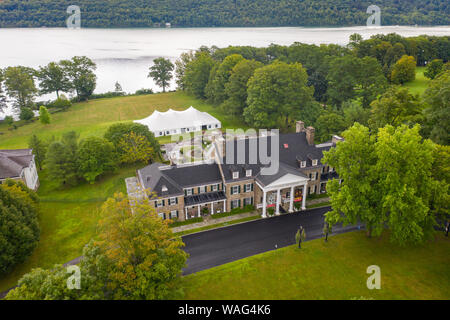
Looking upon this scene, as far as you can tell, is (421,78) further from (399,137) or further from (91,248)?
(91,248)

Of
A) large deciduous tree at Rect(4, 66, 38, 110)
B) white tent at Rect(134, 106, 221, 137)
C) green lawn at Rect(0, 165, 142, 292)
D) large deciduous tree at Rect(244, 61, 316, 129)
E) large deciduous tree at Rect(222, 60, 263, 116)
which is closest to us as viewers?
green lawn at Rect(0, 165, 142, 292)

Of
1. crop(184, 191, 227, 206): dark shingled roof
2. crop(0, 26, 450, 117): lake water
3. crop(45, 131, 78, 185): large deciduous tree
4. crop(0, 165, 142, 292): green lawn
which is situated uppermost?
crop(0, 26, 450, 117): lake water

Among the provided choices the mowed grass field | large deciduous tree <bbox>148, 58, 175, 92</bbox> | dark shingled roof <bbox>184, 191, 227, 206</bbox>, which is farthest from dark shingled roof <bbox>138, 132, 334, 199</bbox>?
large deciduous tree <bbox>148, 58, 175, 92</bbox>

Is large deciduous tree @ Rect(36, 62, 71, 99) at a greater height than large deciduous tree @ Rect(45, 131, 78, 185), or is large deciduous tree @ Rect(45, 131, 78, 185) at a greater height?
large deciduous tree @ Rect(36, 62, 71, 99)

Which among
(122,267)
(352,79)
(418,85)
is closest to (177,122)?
(352,79)

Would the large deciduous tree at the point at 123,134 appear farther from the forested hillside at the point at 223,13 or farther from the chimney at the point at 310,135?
the forested hillside at the point at 223,13

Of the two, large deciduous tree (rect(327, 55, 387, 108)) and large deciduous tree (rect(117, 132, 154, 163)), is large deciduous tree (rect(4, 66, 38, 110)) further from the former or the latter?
large deciduous tree (rect(327, 55, 387, 108))

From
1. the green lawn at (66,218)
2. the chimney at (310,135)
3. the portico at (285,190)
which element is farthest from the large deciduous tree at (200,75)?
the portico at (285,190)
